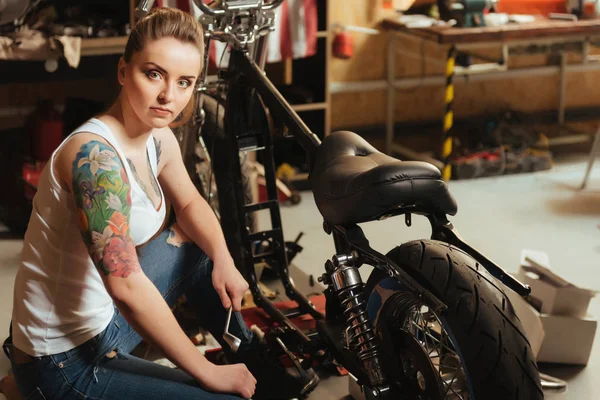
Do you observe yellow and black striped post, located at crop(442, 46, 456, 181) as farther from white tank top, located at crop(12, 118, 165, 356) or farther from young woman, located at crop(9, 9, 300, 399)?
white tank top, located at crop(12, 118, 165, 356)

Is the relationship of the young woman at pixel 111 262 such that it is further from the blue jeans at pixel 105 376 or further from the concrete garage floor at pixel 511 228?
the concrete garage floor at pixel 511 228

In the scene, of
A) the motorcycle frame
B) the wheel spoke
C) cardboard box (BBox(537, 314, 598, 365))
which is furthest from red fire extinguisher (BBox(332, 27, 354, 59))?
the wheel spoke

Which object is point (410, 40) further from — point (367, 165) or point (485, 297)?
point (485, 297)

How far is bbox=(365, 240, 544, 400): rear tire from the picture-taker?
1527 mm

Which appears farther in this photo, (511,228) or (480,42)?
(480,42)

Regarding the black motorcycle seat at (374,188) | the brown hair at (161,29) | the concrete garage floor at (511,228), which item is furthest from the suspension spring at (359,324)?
the concrete garage floor at (511,228)

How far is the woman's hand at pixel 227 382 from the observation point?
5.36ft

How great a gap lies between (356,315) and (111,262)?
0.58m

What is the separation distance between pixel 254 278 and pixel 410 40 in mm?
2657

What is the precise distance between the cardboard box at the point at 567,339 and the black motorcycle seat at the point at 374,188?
0.89m

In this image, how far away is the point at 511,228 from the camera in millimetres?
3787

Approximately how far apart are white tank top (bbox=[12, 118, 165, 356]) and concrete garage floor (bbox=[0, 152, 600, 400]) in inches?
39.9

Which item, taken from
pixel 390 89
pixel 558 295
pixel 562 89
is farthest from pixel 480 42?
pixel 558 295

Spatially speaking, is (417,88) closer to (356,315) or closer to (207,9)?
(207,9)
